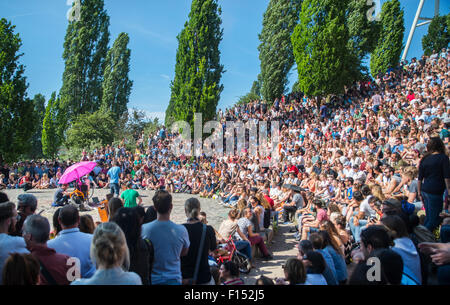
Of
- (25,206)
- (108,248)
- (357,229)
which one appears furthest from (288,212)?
(108,248)

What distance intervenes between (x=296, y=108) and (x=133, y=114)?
19855mm

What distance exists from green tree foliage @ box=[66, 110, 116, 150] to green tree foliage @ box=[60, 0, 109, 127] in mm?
5600

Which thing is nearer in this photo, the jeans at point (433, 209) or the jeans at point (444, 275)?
the jeans at point (444, 275)

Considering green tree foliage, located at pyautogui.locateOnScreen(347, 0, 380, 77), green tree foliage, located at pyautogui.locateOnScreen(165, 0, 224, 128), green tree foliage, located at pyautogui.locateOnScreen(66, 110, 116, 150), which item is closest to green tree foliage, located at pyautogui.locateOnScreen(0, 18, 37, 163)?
green tree foliage, located at pyautogui.locateOnScreen(66, 110, 116, 150)

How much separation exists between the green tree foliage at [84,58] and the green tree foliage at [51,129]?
111cm

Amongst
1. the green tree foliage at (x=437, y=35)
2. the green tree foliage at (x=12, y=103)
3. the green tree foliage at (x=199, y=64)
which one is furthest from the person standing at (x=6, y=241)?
the green tree foliage at (x=437, y=35)

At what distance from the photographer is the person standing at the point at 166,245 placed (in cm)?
295

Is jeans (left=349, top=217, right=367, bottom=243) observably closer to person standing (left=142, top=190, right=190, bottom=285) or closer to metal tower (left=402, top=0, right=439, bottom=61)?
person standing (left=142, top=190, right=190, bottom=285)

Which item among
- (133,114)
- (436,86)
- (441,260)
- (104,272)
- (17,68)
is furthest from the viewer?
(133,114)

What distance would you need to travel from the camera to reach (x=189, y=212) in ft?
11.2

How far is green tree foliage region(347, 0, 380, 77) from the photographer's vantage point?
93.2 feet

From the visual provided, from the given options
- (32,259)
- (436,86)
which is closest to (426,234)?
(32,259)

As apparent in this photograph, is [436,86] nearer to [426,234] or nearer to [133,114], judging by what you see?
[426,234]

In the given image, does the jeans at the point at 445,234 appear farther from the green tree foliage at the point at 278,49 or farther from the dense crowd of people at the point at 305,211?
the green tree foliage at the point at 278,49
